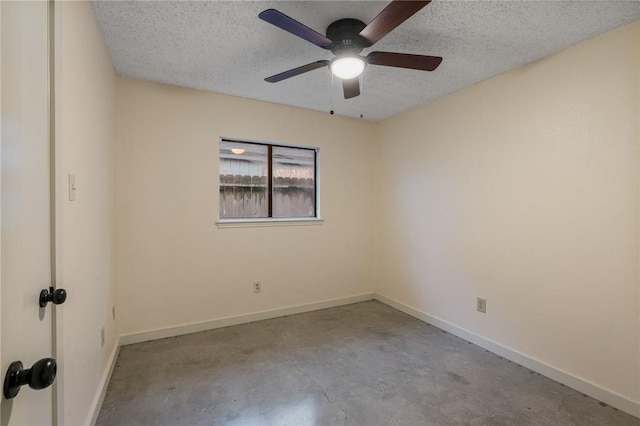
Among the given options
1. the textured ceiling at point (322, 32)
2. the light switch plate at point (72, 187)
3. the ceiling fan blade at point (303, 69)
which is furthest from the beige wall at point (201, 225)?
the light switch plate at point (72, 187)

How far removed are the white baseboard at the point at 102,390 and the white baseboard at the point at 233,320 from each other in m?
0.26

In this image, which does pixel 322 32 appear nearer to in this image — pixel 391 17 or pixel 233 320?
pixel 391 17

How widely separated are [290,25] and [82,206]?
1.43 metres

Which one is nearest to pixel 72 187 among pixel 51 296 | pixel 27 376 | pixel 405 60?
pixel 51 296

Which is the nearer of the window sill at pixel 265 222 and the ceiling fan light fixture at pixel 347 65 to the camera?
the ceiling fan light fixture at pixel 347 65

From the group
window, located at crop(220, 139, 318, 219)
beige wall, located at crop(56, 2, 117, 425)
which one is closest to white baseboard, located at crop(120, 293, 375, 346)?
beige wall, located at crop(56, 2, 117, 425)

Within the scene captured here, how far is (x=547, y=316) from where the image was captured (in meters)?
2.24

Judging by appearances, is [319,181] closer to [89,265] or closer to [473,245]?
[473,245]

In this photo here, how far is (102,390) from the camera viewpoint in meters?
1.88

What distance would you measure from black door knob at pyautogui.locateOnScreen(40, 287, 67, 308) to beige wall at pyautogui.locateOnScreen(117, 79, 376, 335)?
1.84 m

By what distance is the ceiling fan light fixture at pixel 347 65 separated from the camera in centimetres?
182

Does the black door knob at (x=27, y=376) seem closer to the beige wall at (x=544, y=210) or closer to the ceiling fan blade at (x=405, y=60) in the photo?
the ceiling fan blade at (x=405, y=60)

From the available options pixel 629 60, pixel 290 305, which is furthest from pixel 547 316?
pixel 290 305

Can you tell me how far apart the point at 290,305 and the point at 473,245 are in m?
2.06
